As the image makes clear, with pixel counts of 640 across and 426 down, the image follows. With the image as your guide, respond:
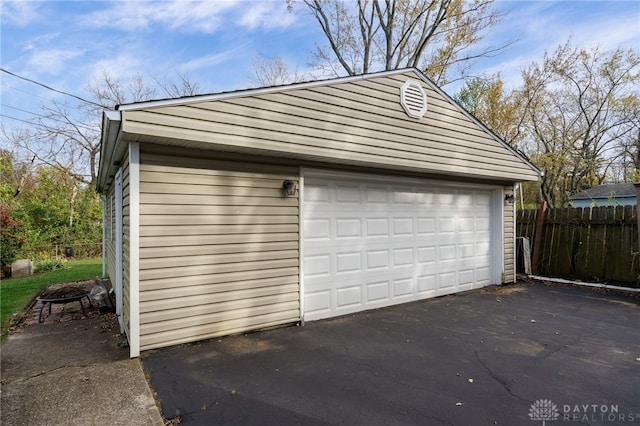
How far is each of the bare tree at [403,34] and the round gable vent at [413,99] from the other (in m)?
11.0

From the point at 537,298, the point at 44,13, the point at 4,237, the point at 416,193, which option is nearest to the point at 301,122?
the point at 416,193

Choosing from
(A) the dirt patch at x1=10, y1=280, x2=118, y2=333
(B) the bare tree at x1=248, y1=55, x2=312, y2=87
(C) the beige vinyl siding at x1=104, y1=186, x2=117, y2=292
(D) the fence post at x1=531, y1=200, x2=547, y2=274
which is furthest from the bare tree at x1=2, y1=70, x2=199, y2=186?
(D) the fence post at x1=531, y1=200, x2=547, y2=274

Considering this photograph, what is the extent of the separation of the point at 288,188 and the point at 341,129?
1108 mm

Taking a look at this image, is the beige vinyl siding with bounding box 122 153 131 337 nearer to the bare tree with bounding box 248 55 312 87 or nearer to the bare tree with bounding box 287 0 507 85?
the bare tree with bounding box 287 0 507 85

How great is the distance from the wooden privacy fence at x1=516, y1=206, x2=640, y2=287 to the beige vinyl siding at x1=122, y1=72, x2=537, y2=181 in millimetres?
2493

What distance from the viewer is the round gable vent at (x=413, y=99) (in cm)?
551

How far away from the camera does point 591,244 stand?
757 centimetres

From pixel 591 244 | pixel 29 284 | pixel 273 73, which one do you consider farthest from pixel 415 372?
pixel 273 73

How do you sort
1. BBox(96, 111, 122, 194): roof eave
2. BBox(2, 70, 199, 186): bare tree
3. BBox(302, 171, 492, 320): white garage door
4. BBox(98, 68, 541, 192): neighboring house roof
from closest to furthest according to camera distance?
BBox(96, 111, 122, 194): roof eave
BBox(98, 68, 541, 192): neighboring house roof
BBox(302, 171, 492, 320): white garage door
BBox(2, 70, 199, 186): bare tree

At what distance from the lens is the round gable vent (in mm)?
5512

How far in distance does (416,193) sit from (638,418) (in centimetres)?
418

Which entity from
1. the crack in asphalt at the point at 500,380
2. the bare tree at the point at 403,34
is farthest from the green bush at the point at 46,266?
the bare tree at the point at 403,34

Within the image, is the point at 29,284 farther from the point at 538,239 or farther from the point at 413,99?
the point at 538,239

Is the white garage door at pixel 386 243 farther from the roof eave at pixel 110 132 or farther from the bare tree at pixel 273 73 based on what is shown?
the bare tree at pixel 273 73
